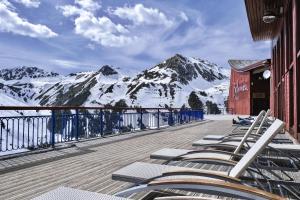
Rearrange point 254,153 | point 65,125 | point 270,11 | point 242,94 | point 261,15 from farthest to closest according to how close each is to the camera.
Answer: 1. point 242,94
2. point 261,15
3. point 270,11
4. point 65,125
5. point 254,153

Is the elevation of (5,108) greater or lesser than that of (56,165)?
greater

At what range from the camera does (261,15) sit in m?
15.3

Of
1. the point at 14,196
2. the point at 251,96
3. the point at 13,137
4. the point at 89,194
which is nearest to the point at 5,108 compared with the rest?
the point at 13,137

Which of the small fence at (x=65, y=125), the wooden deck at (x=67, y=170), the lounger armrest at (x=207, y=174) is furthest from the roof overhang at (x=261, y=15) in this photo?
the lounger armrest at (x=207, y=174)

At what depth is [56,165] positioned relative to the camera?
21.0 ft

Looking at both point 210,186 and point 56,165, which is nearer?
point 210,186

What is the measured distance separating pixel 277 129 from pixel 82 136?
28.9 feet

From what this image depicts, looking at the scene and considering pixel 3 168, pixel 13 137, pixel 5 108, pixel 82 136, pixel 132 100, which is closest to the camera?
pixel 3 168

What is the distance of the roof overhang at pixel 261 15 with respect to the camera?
13.5 metres

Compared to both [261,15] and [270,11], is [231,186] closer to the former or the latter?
[270,11]

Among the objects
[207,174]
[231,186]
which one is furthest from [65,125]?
[231,186]

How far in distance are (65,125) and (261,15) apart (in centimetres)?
998

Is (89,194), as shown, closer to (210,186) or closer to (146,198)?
(210,186)

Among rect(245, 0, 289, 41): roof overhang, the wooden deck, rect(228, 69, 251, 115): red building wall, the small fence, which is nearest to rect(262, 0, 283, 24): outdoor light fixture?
rect(245, 0, 289, 41): roof overhang
